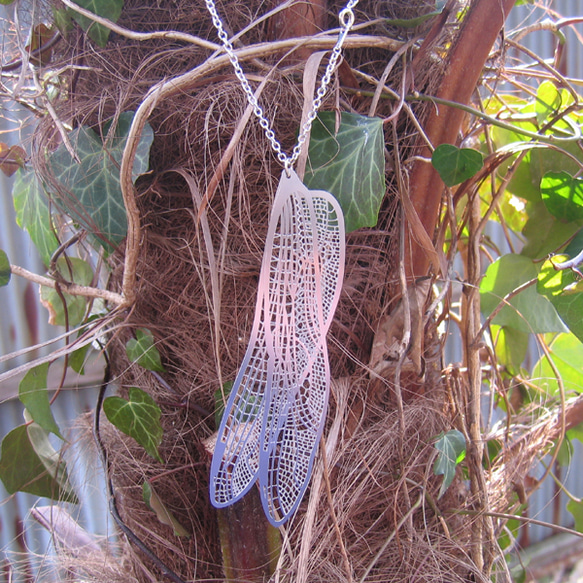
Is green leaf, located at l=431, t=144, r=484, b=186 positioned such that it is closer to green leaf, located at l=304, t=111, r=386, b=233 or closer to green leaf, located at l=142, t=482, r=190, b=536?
green leaf, located at l=304, t=111, r=386, b=233

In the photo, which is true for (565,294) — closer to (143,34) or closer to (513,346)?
(513,346)

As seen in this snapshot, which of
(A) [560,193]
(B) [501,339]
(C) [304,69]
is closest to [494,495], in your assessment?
(B) [501,339]

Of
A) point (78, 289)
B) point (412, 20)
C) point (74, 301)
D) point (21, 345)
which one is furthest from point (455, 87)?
point (21, 345)

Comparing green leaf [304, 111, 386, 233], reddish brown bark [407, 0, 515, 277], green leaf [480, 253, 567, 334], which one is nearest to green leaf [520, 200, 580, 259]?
green leaf [480, 253, 567, 334]

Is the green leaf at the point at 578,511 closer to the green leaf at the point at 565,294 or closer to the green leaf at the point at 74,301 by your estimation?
the green leaf at the point at 565,294

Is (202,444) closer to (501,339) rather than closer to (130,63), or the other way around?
(130,63)
